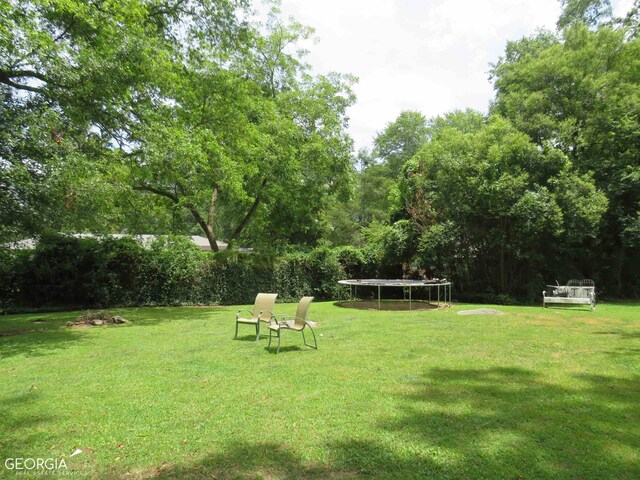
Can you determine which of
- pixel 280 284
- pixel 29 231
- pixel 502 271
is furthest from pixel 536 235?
pixel 29 231

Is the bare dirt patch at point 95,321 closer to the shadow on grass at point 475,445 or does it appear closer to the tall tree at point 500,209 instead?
the shadow on grass at point 475,445

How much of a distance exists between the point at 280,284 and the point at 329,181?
9145 millimetres

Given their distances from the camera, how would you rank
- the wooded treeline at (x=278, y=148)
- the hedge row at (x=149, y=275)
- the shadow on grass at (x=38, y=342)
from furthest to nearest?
the hedge row at (x=149, y=275), the wooded treeline at (x=278, y=148), the shadow on grass at (x=38, y=342)

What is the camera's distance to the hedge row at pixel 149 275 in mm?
14656

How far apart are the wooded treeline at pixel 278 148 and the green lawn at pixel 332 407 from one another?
605cm

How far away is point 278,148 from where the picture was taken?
19281 mm

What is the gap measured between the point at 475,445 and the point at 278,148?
17404mm

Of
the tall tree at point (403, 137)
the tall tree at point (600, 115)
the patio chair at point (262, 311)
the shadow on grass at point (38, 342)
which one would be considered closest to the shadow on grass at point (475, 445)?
the patio chair at point (262, 311)

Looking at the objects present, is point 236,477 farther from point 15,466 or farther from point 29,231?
point 29,231

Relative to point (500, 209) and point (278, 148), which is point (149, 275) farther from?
point (500, 209)

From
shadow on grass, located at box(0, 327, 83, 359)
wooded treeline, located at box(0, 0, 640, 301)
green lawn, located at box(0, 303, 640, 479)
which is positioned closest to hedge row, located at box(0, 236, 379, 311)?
wooded treeline, located at box(0, 0, 640, 301)

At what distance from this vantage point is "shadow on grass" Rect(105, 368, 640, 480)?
2.98m

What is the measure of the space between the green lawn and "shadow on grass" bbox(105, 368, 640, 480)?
2 cm

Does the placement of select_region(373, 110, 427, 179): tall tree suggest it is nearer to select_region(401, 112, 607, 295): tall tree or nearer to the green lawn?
select_region(401, 112, 607, 295): tall tree
